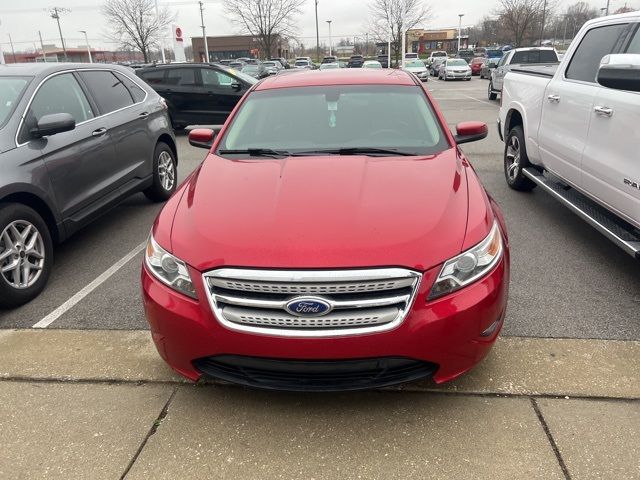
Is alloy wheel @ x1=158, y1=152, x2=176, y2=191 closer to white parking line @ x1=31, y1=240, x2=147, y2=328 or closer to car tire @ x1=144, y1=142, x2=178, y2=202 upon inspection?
car tire @ x1=144, y1=142, x2=178, y2=202

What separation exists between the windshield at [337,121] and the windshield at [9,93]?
1861 mm

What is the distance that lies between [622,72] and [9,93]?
→ 464 centimetres

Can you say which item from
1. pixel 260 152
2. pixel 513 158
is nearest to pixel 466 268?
pixel 260 152

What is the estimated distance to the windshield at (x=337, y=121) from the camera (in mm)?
3584

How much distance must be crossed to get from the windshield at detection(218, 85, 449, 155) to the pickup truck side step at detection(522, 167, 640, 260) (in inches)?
57.3

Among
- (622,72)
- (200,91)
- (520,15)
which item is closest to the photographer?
(622,72)

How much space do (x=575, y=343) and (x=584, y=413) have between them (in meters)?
0.70

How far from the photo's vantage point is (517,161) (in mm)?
6391

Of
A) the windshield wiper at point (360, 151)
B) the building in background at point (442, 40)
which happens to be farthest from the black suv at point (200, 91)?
the building in background at point (442, 40)

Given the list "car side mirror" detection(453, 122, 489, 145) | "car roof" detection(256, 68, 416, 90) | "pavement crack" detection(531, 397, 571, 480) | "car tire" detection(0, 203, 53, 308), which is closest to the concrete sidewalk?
"pavement crack" detection(531, 397, 571, 480)

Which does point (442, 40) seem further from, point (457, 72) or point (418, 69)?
point (457, 72)

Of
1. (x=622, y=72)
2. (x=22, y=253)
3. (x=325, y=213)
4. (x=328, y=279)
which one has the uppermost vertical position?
(x=622, y=72)

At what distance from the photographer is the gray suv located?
153 inches

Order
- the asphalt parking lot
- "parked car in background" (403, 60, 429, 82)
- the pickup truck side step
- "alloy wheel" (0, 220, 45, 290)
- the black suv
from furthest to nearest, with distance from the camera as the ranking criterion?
"parked car in background" (403, 60, 429, 82)
the black suv
"alloy wheel" (0, 220, 45, 290)
the pickup truck side step
the asphalt parking lot
